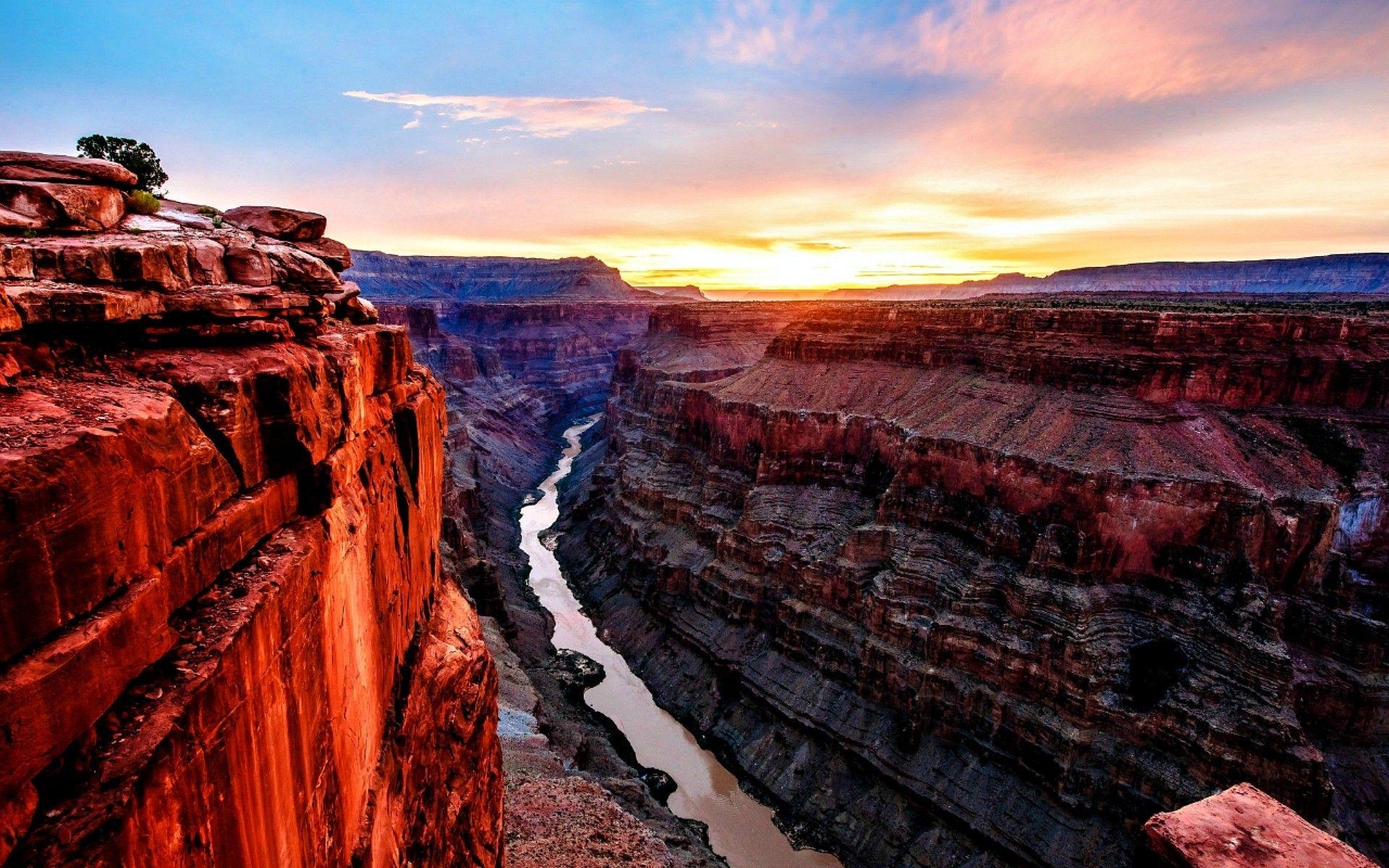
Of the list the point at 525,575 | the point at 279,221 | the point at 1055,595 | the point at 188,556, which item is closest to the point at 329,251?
the point at 279,221

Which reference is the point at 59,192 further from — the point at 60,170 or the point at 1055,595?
the point at 1055,595

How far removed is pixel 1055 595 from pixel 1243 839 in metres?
25.4

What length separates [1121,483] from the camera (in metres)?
29.2

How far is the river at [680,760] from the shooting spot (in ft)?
95.7

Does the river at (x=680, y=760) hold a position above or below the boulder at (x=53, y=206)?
below

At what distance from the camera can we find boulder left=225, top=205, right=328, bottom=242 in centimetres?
1475

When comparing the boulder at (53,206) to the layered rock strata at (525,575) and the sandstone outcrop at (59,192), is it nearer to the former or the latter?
the sandstone outcrop at (59,192)

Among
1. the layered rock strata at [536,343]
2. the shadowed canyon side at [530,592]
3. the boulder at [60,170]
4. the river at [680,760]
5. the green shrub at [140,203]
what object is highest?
the boulder at [60,170]

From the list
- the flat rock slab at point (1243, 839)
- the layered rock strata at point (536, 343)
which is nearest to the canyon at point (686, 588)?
the flat rock slab at point (1243, 839)

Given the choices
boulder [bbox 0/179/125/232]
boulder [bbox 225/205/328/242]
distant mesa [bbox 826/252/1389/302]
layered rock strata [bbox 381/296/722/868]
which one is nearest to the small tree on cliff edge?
boulder [bbox 225/205/328/242]

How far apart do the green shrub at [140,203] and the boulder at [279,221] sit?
3296mm

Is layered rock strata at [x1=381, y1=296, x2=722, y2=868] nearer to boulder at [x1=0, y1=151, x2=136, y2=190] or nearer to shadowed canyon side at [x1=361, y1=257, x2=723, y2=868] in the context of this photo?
shadowed canyon side at [x1=361, y1=257, x2=723, y2=868]

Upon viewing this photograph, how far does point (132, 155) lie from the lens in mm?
17516

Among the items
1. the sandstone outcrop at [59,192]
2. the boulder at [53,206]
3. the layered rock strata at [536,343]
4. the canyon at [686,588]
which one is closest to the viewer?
the canyon at [686,588]
